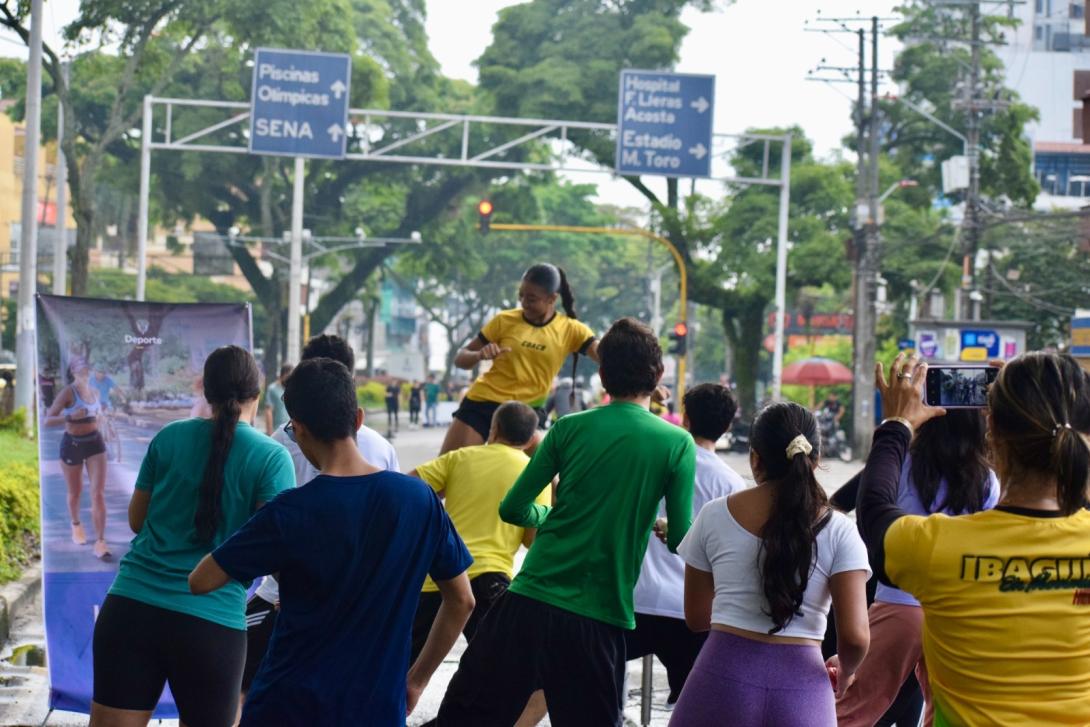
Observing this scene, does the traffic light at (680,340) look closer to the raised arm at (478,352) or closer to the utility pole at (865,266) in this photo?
the utility pole at (865,266)

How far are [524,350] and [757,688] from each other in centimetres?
377

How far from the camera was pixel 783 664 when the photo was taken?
4176mm

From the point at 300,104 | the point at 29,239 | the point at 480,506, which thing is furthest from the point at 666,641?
the point at 300,104

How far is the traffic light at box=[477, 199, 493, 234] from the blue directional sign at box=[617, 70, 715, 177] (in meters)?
3.03

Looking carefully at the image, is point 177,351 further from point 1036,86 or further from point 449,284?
point 1036,86

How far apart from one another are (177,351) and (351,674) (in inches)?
146

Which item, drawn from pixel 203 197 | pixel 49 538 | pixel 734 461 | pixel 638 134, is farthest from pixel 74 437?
pixel 203 197

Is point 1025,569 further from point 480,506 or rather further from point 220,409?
point 480,506

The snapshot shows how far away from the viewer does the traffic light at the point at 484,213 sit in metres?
28.2

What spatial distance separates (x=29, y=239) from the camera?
58.3ft

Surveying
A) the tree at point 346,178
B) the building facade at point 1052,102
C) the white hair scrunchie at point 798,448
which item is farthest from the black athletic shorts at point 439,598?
the building facade at point 1052,102

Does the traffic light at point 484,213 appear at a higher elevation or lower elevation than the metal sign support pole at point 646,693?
higher

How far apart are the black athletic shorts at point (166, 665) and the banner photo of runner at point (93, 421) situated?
243 centimetres

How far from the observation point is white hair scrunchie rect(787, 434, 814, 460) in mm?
4238
